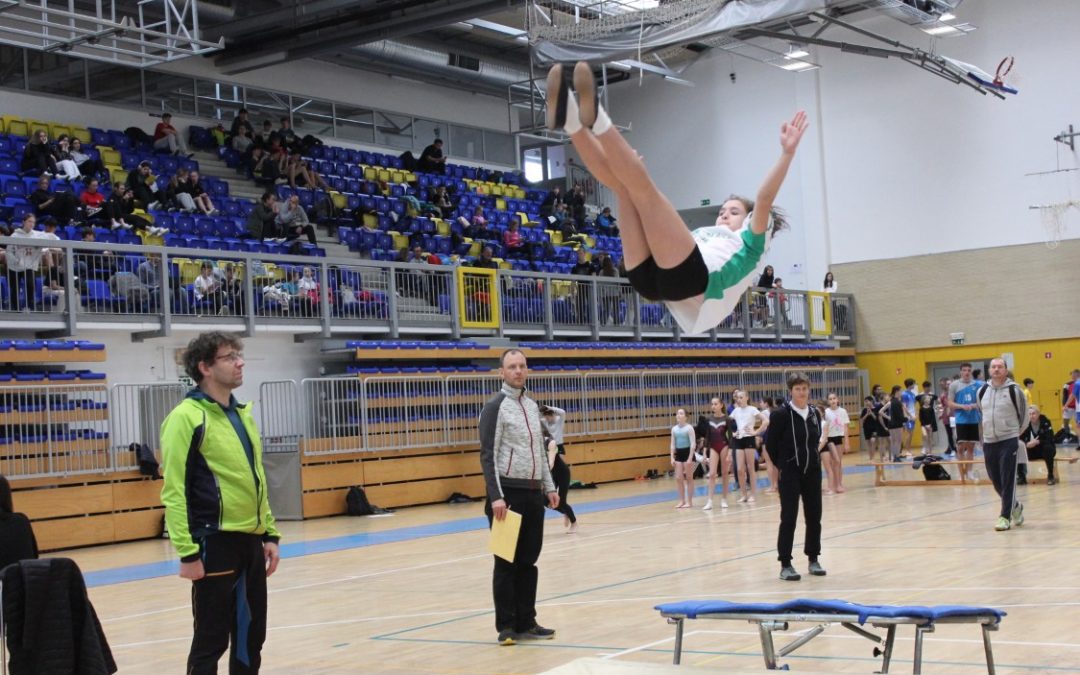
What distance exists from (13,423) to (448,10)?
12868 millimetres

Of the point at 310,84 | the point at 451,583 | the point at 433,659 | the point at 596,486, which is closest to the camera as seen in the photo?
the point at 433,659

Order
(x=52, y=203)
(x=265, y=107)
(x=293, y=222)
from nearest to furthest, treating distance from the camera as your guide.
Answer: (x=52, y=203), (x=293, y=222), (x=265, y=107)

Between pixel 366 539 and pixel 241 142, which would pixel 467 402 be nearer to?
pixel 366 539

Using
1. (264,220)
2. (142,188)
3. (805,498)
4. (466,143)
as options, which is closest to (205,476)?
(805,498)

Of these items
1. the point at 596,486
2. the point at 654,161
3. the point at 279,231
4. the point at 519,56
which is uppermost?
the point at 519,56

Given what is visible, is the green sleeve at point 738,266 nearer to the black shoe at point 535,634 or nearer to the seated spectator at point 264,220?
the black shoe at point 535,634

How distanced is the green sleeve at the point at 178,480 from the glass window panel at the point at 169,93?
21.3 metres

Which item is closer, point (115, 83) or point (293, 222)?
point (293, 222)

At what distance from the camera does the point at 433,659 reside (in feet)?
25.7

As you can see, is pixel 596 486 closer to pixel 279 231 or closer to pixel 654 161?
pixel 279 231

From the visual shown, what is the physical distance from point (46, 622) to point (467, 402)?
1608 centimetres

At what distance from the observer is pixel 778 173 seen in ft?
15.1

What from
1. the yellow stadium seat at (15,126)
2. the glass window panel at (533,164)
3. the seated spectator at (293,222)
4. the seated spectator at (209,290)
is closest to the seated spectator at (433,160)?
the seated spectator at (293,222)

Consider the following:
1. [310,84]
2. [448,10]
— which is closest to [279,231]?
[448,10]
